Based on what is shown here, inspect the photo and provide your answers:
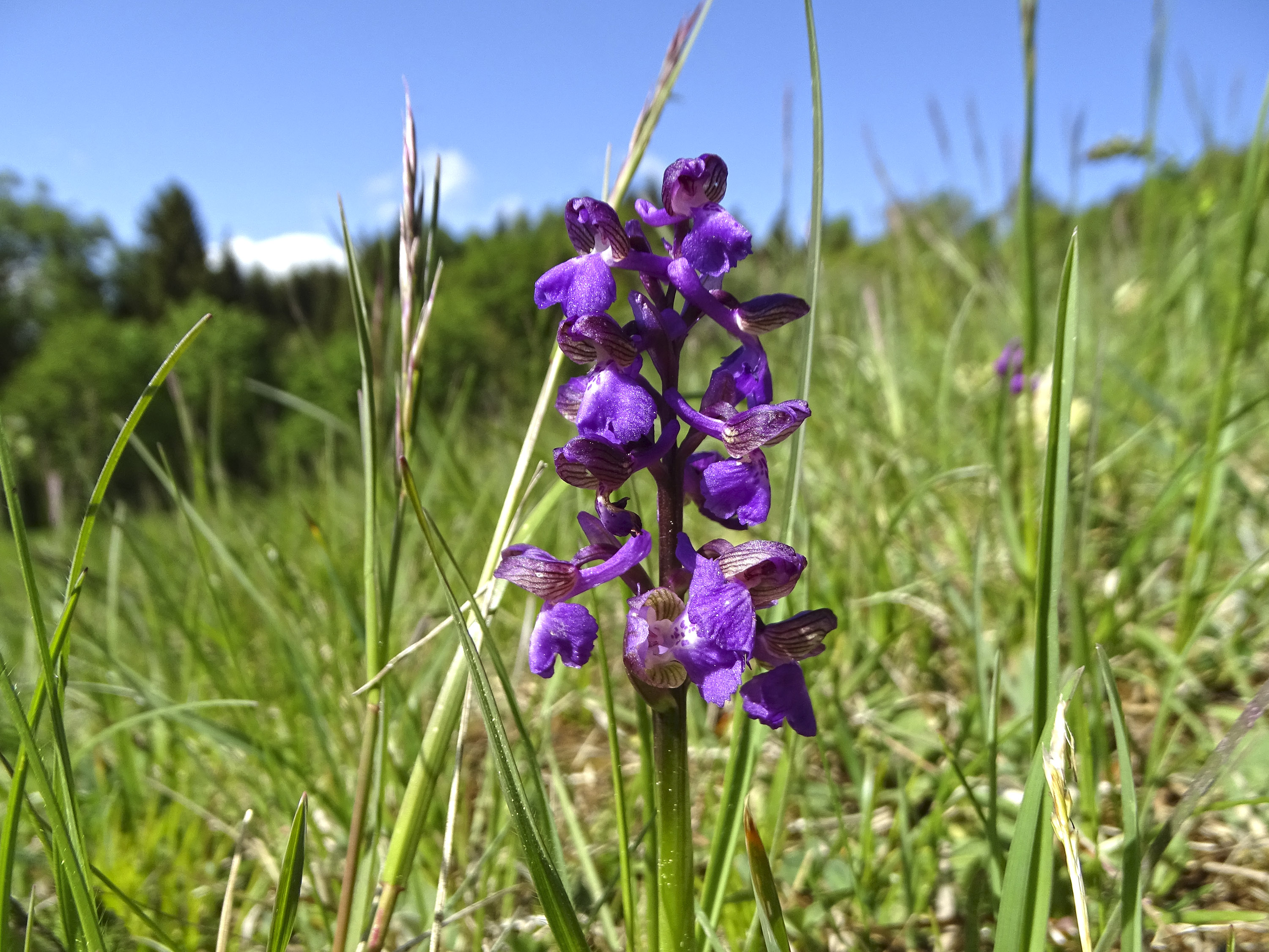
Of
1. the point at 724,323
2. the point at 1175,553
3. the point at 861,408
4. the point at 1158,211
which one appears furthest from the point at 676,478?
the point at 1158,211

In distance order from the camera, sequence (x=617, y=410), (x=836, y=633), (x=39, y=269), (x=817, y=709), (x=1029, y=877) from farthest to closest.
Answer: (x=39, y=269) < (x=836, y=633) < (x=817, y=709) < (x=617, y=410) < (x=1029, y=877)

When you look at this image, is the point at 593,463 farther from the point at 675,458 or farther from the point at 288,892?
the point at 288,892

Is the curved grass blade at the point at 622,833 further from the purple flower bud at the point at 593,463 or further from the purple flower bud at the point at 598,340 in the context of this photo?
the purple flower bud at the point at 598,340

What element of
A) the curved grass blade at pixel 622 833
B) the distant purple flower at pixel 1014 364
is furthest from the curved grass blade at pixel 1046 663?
the distant purple flower at pixel 1014 364

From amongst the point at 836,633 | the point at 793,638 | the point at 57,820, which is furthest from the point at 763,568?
the point at 836,633

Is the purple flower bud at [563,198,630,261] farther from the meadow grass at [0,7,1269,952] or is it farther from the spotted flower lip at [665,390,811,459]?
the meadow grass at [0,7,1269,952]

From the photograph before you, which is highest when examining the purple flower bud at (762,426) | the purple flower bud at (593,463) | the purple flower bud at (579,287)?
the purple flower bud at (579,287)
